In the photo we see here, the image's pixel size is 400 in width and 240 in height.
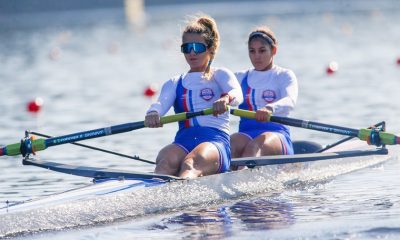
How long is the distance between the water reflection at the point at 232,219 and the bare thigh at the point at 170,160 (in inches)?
23.6

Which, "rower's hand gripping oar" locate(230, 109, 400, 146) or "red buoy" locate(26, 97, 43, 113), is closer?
"rower's hand gripping oar" locate(230, 109, 400, 146)

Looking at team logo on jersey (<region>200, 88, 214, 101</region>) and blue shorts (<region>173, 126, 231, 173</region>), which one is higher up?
team logo on jersey (<region>200, 88, 214, 101</region>)

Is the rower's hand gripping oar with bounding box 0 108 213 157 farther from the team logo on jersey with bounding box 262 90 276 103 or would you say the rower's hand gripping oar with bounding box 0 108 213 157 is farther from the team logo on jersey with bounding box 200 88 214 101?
the team logo on jersey with bounding box 262 90 276 103

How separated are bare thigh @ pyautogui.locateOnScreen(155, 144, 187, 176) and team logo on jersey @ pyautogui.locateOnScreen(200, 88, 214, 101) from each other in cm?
61

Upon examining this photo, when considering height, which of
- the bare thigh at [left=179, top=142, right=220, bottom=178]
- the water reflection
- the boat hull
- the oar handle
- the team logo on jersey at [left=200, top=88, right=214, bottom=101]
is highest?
the team logo on jersey at [left=200, top=88, right=214, bottom=101]

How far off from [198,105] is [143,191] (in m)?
1.32

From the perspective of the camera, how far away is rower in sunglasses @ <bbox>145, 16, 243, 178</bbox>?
11.2m

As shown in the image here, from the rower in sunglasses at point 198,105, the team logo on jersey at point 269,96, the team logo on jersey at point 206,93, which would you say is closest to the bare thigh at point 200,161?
the rower in sunglasses at point 198,105

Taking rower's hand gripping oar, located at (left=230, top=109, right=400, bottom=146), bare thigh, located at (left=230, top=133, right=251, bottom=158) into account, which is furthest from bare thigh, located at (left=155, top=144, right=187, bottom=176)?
bare thigh, located at (left=230, top=133, right=251, bottom=158)

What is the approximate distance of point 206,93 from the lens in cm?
1152

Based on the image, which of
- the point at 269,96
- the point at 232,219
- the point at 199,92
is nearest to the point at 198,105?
the point at 199,92

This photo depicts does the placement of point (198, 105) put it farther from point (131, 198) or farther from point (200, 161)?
point (131, 198)

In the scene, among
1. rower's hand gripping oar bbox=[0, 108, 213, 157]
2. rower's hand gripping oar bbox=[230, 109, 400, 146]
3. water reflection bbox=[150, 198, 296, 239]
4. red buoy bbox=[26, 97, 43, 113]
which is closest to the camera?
water reflection bbox=[150, 198, 296, 239]

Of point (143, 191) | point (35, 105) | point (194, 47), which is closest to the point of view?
point (143, 191)
